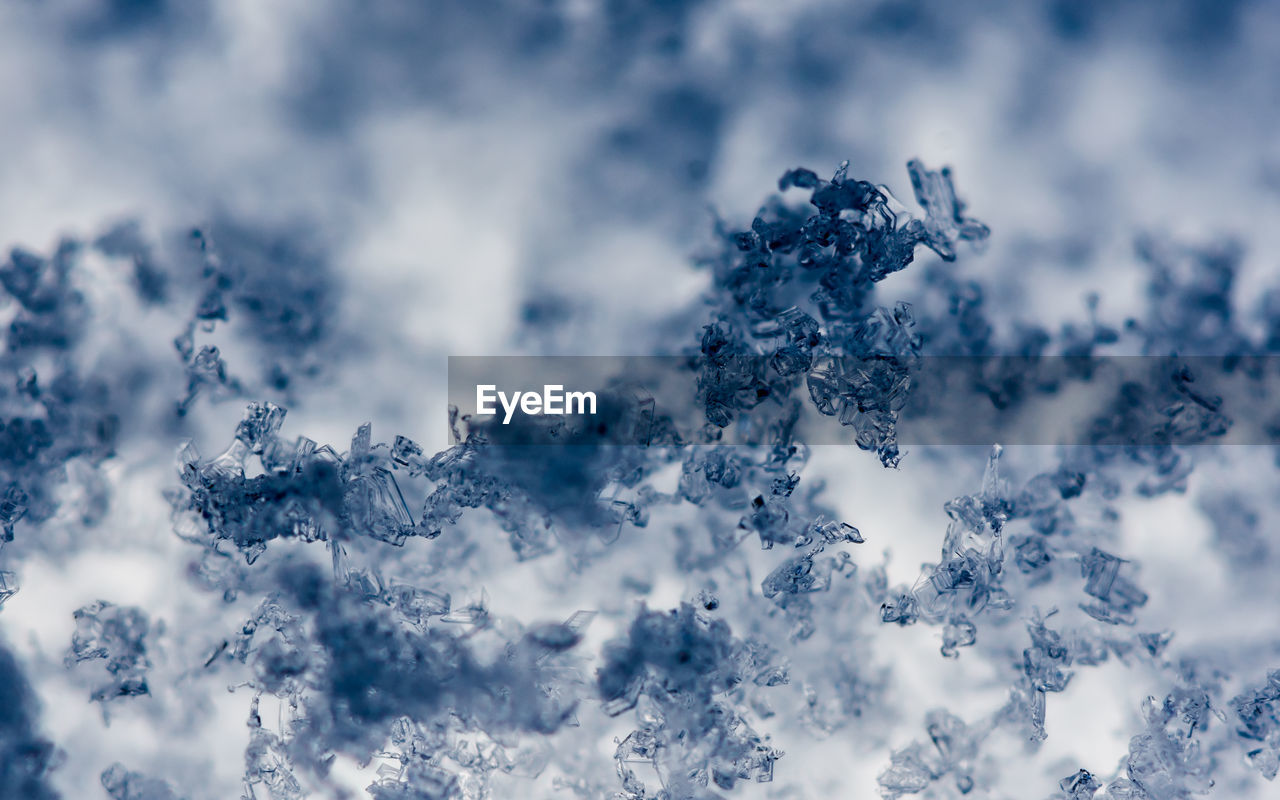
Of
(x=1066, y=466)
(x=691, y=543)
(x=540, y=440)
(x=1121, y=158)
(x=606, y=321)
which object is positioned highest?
(x=1121, y=158)

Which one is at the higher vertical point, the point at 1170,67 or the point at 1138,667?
the point at 1170,67

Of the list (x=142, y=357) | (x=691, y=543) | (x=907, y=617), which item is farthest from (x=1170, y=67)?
(x=142, y=357)

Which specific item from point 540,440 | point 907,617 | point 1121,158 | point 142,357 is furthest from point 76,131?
point 1121,158

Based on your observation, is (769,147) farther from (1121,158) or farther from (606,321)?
(1121,158)

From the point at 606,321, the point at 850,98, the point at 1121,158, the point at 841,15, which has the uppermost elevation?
the point at 841,15

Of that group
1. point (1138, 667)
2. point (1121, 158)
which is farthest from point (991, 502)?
point (1121, 158)

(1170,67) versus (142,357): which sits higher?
(1170,67)

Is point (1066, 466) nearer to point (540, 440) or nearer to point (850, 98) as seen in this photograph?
point (850, 98)
